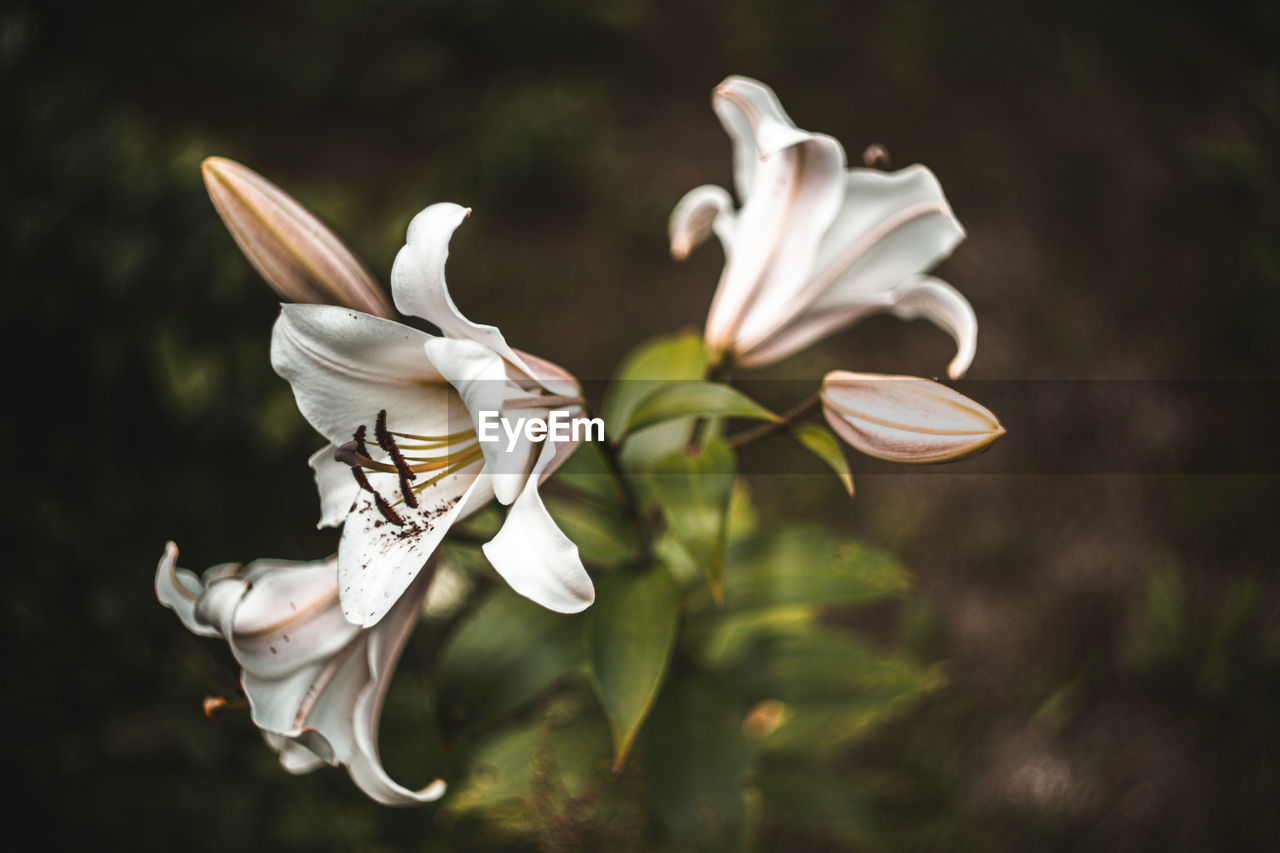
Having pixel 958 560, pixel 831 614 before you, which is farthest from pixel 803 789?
pixel 958 560

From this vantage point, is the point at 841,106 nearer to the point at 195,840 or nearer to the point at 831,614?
the point at 831,614

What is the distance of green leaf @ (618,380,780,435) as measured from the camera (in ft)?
2.08

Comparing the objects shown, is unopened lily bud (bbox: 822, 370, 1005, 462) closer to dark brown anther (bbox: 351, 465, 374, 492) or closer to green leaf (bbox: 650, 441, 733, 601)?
green leaf (bbox: 650, 441, 733, 601)

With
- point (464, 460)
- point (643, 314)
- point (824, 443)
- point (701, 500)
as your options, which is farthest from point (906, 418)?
point (643, 314)

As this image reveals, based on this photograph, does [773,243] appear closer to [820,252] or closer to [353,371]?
[820,252]

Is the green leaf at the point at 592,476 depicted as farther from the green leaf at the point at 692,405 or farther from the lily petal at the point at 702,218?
the lily petal at the point at 702,218

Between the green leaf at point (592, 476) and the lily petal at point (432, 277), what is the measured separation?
0.25m

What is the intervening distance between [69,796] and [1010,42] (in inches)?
121

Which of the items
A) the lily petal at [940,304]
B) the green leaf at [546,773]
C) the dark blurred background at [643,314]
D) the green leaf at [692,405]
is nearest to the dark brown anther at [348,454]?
the green leaf at [692,405]

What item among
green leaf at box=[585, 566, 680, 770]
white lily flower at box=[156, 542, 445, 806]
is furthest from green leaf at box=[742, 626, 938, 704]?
white lily flower at box=[156, 542, 445, 806]

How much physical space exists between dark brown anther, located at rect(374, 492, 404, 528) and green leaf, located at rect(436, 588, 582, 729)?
0.33 m

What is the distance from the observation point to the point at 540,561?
0.47 m

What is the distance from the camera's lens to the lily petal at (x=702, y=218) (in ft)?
2.68

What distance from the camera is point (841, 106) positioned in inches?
99.8
